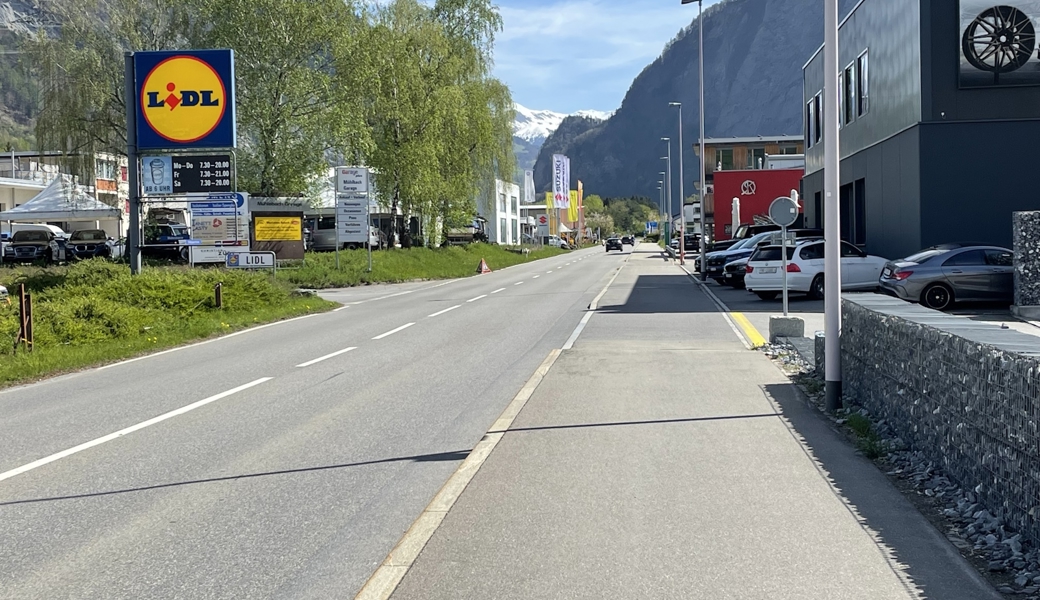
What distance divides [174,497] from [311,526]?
4.31ft

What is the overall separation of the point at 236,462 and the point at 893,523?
15.6ft

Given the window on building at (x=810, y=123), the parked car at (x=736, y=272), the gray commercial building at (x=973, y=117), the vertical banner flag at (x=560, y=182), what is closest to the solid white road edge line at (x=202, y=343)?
the parked car at (x=736, y=272)

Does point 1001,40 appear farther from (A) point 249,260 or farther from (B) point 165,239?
(B) point 165,239

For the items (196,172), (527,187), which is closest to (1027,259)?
(196,172)

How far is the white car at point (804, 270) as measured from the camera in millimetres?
24938

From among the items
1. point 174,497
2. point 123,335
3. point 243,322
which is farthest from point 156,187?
point 174,497

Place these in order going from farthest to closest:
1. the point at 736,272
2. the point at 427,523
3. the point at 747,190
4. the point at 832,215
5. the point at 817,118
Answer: the point at 747,190 → the point at 817,118 → the point at 736,272 → the point at 832,215 → the point at 427,523

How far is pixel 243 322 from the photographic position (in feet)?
70.6

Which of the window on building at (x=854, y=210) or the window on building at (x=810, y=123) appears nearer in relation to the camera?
the window on building at (x=854, y=210)

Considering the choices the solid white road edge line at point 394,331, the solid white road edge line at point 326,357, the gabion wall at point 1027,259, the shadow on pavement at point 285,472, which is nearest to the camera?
the shadow on pavement at point 285,472

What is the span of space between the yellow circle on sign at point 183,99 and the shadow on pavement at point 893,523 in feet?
65.7

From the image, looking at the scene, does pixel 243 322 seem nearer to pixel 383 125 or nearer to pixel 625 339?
pixel 625 339

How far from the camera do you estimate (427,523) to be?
5.92 meters

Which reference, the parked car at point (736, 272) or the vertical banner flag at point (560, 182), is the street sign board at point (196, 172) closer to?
the parked car at point (736, 272)
